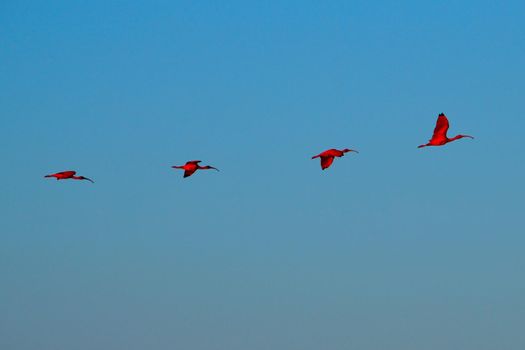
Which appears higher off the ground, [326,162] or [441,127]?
[441,127]

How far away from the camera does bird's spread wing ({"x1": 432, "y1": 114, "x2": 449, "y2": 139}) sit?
9506 centimetres

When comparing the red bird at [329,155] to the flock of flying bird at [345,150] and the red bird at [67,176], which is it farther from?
the red bird at [67,176]

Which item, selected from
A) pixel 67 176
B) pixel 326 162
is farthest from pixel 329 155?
pixel 67 176

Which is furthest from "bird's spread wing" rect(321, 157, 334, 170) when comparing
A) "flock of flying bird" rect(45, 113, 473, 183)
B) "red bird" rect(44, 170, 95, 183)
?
"red bird" rect(44, 170, 95, 183)

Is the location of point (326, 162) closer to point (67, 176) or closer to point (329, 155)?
point (329, 155)

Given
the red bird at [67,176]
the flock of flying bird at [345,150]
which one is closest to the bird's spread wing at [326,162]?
the flock of flying bird at [345,150]

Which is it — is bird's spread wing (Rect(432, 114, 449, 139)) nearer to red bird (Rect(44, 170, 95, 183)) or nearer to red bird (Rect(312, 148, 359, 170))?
red bird (Rect(312, 148, 359, 170))

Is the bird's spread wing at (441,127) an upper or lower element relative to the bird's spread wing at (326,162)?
upper

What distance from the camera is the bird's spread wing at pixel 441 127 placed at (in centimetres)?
9506

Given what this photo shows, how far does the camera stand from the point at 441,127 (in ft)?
313

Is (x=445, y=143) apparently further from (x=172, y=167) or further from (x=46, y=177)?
(x=46, y=177)

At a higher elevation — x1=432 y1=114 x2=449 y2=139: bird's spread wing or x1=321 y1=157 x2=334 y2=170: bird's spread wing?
x1=432 y1=114 x2=449 y2=139: bird's spread wing

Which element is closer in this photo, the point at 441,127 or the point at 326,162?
the point at 441,127

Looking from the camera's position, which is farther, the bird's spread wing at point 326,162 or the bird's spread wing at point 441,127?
the bird's spread wing at point 326,162
